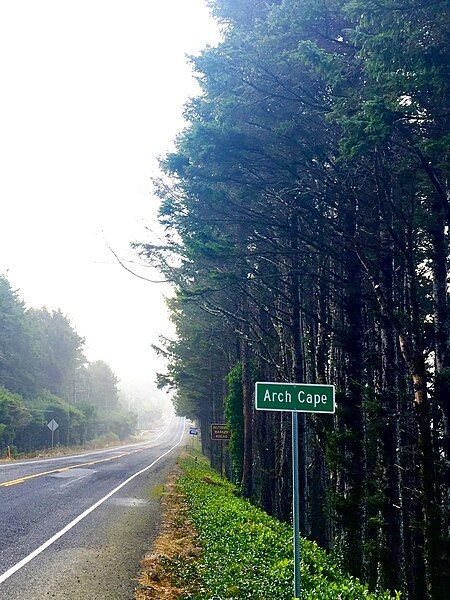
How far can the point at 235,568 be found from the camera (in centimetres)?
804

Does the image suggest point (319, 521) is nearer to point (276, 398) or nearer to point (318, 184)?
point (318, 184)

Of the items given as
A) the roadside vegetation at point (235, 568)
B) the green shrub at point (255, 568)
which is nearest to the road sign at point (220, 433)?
the green shrub at point (255, 568)

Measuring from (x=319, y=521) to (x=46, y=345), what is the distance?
53965 mm

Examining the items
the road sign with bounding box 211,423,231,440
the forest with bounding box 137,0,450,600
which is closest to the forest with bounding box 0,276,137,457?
the road sign with bounding box 211,423,231,440

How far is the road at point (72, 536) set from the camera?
7418 mm

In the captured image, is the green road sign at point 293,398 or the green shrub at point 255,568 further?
the green shrub at point 255,568

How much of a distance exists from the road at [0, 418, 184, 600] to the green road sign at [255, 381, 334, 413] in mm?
3352

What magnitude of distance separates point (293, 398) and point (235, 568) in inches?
138

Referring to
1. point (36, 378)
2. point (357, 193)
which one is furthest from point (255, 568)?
point (36, 378)

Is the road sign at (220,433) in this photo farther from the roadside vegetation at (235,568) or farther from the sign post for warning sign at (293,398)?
the sign post for warning sign at (293,398)

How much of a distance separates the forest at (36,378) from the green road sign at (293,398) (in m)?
40.4

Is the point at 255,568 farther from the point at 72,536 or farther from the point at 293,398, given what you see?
the point at 72,536

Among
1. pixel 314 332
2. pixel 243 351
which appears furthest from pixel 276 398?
pixel 243 351

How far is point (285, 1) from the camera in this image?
9.25m
